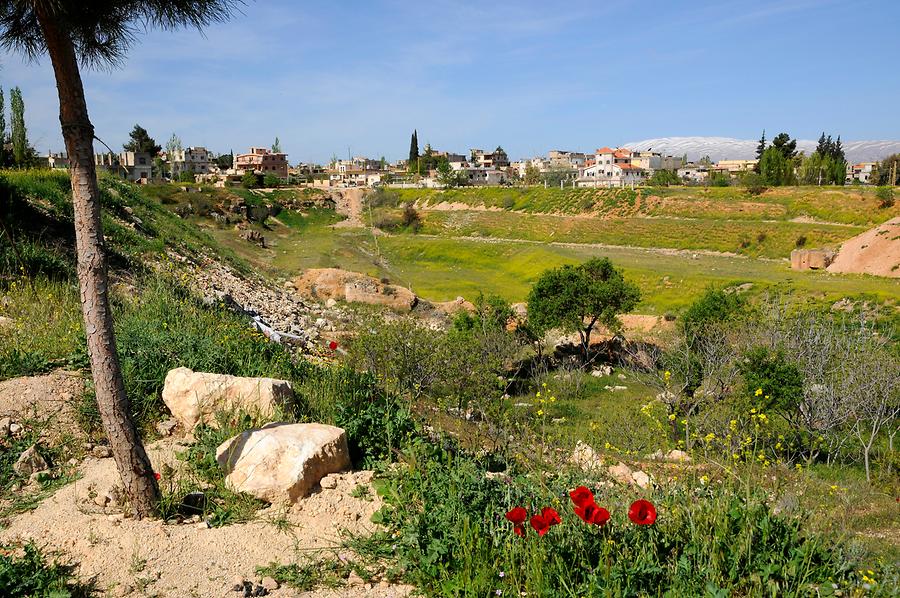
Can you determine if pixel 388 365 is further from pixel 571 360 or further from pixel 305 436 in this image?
pixel 571 360

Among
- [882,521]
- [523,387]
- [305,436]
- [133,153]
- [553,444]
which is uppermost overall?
[133,153]

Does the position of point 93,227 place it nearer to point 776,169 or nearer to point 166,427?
point 166,427

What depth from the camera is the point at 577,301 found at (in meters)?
27.7

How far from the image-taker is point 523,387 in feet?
82.6

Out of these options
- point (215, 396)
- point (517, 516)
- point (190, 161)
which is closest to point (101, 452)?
point (215, 396)

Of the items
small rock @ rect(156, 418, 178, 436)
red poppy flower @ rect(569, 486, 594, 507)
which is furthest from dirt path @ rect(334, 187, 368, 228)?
red poppy flower @ rect(569, 486, 594, 507)

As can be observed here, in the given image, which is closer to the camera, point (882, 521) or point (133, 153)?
point (882, 521)

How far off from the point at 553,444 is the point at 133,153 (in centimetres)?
9870

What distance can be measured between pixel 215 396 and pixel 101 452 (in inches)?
42.6

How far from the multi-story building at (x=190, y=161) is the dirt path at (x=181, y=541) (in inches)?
4323

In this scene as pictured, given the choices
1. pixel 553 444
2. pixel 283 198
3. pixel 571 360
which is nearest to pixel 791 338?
pixel 571 360

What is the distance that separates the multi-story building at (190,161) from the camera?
109 metres

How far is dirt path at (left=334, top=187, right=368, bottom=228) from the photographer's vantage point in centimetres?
8044

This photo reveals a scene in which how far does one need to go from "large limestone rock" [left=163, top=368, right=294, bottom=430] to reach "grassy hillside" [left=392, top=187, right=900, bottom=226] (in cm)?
6361
